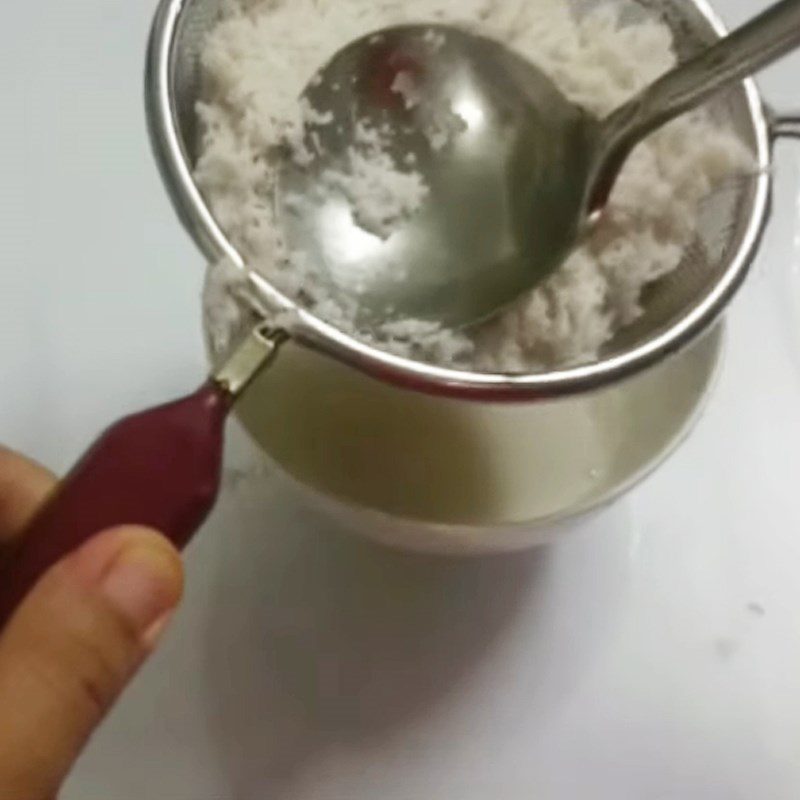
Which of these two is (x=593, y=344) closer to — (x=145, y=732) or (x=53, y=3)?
(x=145, y=732)

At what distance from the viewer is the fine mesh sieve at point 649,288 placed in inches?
19.4

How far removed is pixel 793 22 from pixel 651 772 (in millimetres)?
288

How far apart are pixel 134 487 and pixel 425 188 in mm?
193

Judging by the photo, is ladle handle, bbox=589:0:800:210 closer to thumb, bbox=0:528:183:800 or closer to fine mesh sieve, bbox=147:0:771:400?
fine mesh sieve, bbox=147:0:771:400

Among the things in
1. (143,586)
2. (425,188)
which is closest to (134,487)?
(143,586)

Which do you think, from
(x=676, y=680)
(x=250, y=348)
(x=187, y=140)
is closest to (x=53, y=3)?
(x=187, y=140)

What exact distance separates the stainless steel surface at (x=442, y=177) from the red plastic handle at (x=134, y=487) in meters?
0.13

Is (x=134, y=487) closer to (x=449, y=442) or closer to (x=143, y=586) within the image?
(x=143, y=586)

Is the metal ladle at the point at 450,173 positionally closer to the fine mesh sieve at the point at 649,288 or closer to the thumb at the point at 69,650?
the fine mesh sieve at the point at 649,288

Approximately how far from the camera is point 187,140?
55 centimetres

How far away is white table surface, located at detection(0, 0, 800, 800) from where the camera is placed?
1.90 feet

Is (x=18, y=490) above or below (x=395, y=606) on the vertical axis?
above

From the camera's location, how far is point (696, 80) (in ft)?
1.66

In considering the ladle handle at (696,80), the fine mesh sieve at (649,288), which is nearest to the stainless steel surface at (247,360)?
the fine mesh sieve at (649,288)
